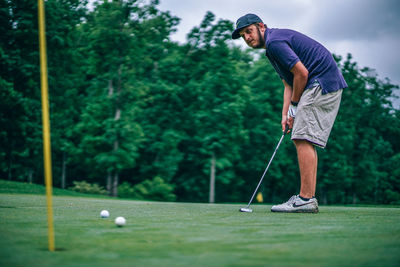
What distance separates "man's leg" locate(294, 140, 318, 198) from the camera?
16.8 ft

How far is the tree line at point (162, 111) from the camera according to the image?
2694cm

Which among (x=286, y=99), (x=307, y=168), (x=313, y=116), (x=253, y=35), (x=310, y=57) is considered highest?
(x=253, y=35)

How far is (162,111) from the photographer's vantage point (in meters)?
34.4

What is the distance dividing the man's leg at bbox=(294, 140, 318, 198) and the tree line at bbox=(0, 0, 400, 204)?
71.6 ft

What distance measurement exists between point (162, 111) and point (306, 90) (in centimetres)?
2950

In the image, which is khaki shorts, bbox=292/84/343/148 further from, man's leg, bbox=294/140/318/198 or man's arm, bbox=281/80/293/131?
man's arm, bbox=281/80/293/131

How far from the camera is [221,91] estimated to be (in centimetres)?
3244

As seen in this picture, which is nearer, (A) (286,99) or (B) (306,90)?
(B) (306,90)

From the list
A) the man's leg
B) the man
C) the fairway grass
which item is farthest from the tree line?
the fairway grass

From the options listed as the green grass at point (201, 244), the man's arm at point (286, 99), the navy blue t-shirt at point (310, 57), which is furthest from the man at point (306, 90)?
the green grass at point (201, 244)

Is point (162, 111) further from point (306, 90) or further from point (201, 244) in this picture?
point (201, 244)

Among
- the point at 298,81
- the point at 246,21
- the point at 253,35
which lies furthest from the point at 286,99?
the point at 246,21

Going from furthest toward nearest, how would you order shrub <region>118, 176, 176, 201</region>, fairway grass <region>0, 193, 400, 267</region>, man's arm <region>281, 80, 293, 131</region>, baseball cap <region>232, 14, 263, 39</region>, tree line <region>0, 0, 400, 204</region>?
shrub <region>118, 176, 176, 201</region> → tree line <region>0, 0, 400, 204</region> → man's arm <region>281, 80, 293, 131</region> → baseball cap <region>232, 14, 263, 39</region> → fairway grass <region>0, 193, 400, 267</region>

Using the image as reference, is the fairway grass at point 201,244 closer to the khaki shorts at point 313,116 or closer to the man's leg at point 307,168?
the man's leg at point 307,168
